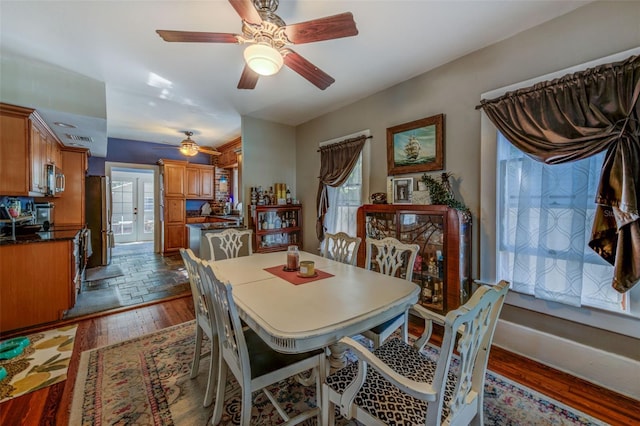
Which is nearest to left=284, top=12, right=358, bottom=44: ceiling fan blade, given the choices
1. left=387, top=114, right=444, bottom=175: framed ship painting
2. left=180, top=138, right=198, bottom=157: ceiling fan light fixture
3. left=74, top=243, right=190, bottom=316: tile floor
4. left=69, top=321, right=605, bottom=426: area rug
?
left=387, top=114, right=444, bottom=175: framed ship painting

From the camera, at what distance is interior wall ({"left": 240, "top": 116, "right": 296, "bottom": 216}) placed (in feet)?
13.6

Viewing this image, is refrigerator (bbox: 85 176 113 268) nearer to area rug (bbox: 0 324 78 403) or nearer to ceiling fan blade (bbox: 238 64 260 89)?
area rug (bbox: 0 324 78 403)

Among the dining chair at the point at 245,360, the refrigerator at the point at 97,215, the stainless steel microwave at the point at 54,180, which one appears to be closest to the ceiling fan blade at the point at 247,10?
the dining chair at the point at 245,360

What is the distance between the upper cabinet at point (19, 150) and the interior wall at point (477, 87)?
3680 millimetres

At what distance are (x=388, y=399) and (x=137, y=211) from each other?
915 centimetres

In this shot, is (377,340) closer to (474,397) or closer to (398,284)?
(398,284)

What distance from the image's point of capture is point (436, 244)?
249 cm

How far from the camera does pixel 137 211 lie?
26.0 feet

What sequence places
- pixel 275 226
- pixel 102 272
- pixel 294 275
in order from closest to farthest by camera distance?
pixel 294 275 < pixel 275 226 < pixel 102 272

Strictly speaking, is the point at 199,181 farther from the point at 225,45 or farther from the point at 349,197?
the point at 225,45

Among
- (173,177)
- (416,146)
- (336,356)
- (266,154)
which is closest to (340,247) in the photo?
(336,356)

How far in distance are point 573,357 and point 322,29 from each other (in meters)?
3.00

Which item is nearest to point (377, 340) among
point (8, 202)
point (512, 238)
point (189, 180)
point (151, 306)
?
point (512, 238)

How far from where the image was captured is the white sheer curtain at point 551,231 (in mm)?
1836
